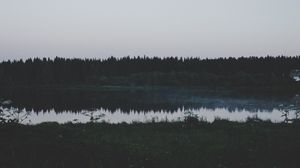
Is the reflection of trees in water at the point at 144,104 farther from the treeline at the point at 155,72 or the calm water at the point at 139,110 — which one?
the treeline at the point at 155,72

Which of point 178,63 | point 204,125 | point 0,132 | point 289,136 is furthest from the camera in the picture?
point 178,63

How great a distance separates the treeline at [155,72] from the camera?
394ft

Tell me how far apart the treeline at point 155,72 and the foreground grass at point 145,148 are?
10176 centimetres

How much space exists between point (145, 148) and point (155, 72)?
373 ft

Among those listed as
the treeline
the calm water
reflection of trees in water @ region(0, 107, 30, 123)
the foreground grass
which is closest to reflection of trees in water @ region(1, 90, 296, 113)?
the calm water

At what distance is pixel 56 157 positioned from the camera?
38.9 feet

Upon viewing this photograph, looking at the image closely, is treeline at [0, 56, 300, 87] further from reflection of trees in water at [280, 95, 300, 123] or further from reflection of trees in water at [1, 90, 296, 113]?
reflection of trees in water at [280, 95, 300, 123]

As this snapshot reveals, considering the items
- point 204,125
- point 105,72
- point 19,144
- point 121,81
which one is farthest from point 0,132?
point 105,72

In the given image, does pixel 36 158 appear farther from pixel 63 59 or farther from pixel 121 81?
pixel 63 59

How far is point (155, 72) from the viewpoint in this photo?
127 meters

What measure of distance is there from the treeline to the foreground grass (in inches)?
4006

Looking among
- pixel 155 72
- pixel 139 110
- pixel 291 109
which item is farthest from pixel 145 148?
pixel 155 72

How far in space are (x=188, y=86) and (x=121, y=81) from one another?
69.2 feet

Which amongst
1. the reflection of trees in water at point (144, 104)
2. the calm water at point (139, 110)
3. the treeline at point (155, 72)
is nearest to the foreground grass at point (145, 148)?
the calm water at point (139, 110)
